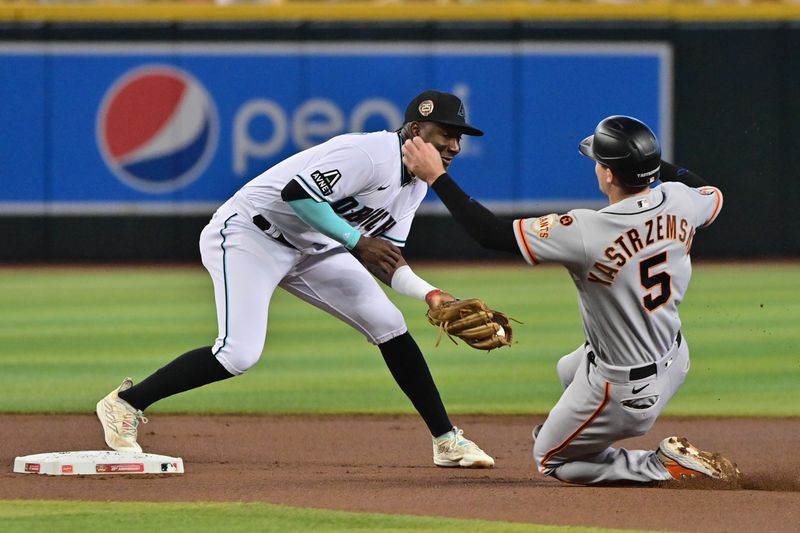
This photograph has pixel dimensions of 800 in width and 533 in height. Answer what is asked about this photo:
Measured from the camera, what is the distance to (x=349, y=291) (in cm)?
572

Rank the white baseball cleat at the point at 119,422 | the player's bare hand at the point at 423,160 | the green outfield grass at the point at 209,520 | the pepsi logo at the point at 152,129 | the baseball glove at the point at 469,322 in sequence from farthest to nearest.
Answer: the pepsi logo at the point at 152,129, the white baseball cleat at the point at 119,422, the baseball glove at the point at 469,322, the player's bare hand at the point at 423,160, the green outfield grass at the point at 209,520

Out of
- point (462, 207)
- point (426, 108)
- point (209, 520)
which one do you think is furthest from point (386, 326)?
point (209, 520)

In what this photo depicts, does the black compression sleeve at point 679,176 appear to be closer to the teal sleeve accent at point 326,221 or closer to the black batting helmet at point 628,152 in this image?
the black batting helmet at point 628,152

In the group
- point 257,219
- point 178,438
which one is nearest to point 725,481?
point 257,219

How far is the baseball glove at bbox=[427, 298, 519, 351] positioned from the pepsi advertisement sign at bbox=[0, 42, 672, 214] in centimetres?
1125

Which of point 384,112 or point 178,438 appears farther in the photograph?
point 384,112

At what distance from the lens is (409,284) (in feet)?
16.9

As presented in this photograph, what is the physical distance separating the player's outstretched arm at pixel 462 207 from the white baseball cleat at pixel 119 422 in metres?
1.65

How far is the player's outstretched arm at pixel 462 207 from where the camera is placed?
4750 millimetres

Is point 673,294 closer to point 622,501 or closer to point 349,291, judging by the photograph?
point 622,501

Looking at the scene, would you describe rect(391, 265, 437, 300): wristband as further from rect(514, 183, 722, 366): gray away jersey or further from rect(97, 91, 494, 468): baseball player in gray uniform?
rect(514, 183, 722, 366): gray away jersey

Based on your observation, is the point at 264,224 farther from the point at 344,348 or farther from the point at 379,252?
the point at 344,348

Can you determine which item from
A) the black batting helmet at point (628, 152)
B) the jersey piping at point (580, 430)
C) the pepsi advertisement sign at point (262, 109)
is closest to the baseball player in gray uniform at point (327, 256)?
the jersey piping at point (580, 430)

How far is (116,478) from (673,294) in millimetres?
2219
